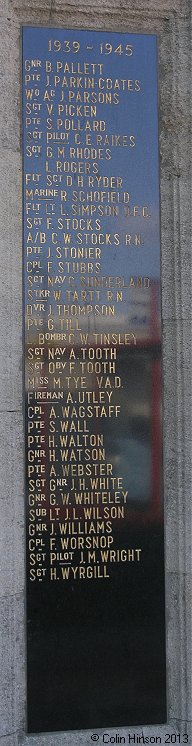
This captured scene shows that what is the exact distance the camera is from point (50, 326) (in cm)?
395

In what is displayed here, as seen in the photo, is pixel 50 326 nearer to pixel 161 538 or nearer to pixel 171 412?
pixel 171 412

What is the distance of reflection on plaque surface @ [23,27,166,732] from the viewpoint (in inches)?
154

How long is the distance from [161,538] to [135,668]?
0.69 metres

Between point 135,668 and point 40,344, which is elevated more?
point 40,344

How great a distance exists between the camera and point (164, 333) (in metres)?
4.07

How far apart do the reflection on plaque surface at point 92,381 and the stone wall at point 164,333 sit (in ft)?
0.18

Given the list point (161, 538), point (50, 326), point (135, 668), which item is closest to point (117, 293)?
point (50, 326)

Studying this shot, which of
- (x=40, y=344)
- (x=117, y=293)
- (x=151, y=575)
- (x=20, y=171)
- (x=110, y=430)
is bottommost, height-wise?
(x=151, y=575)

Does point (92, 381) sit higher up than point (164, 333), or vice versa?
point (164, 333)

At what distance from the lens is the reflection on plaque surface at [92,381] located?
12.9 feet

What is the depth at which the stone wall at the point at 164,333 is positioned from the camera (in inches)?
152

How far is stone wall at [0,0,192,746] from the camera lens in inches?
152

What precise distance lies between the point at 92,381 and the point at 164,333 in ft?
1.55

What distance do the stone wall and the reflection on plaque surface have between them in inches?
2.2
